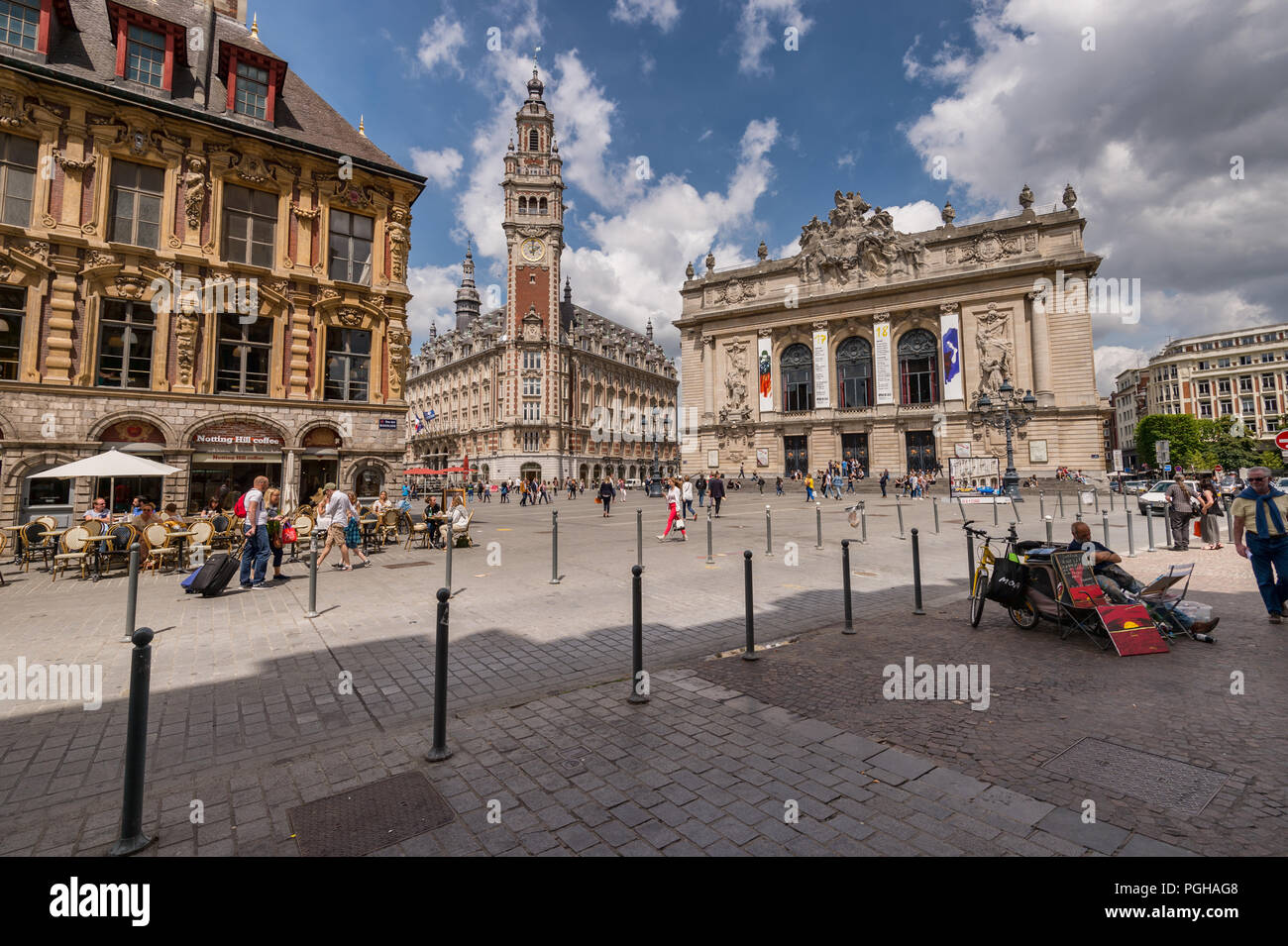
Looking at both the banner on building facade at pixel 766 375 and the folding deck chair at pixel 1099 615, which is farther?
the banner on building facade at pixel 766 375

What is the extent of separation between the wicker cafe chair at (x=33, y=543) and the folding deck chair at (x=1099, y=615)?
18.3 m

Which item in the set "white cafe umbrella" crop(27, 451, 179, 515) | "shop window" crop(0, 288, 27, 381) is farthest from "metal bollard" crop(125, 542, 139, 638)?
"shop window" crop(0, 288, 27, 381)

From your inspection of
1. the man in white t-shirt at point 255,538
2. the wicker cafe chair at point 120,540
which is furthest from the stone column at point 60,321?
the man in white t-shirt at point 255,538

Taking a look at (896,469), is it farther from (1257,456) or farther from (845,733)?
(1257,456)

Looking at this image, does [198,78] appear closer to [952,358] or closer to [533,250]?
[952,358]

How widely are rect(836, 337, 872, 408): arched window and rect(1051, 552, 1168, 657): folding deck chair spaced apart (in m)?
45.9

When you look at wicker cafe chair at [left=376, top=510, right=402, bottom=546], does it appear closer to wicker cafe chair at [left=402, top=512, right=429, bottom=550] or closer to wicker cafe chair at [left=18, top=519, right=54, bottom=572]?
wicker cafe chair at [left=402, top=512, right=429, bottom=550]

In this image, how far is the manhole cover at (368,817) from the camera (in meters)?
2.91

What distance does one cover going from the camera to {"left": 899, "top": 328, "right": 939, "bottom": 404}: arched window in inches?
1831

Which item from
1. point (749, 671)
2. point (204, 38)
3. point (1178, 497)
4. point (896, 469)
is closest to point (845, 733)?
point (749, 671)

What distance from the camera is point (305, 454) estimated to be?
1792cm

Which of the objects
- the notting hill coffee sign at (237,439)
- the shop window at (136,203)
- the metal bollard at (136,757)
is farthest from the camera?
the notting hill coffee sign at (237,439)

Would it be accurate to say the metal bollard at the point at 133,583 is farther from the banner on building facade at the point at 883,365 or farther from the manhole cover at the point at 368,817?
the banner on building facade at the point at 883,365
